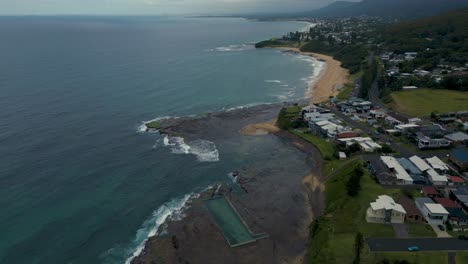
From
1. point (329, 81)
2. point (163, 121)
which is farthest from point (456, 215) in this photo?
point (329, 81)

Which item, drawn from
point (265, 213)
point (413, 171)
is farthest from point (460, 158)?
point (265, 213)

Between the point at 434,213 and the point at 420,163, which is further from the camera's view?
the point at 420,163

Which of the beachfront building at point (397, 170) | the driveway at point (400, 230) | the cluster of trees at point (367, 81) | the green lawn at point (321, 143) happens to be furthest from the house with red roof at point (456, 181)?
the cluster of trees at point (367, 81)

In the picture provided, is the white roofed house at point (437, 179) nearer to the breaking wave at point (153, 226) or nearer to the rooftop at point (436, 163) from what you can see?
the rooftop at point (436, 163)

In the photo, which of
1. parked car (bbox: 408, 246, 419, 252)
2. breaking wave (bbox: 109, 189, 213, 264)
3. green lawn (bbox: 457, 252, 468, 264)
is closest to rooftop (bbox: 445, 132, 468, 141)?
green lawn (bbox: 457, 252, 468, 264)

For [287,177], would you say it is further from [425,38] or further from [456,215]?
[425,38]

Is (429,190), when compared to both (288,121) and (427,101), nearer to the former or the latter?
(288,121)

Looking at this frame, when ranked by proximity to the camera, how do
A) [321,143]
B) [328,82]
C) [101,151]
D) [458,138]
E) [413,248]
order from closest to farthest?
[413,248]
[458,138]
[101,151]
[321,143]
[328,82]
